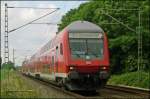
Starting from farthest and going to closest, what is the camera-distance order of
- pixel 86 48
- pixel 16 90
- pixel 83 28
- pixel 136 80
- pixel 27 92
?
pixel 136 80, pixel 83 28, pixel 86 48, pixel 16 90, pixel 27 92

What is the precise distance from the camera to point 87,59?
2553 centimetres

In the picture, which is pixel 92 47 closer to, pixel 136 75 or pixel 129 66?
pixel 136 75

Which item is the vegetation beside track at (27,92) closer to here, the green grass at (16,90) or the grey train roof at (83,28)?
the green grass at (16,90)

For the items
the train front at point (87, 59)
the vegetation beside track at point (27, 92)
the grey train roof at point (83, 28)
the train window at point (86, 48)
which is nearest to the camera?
the vegetation beside track at point (27, 92)

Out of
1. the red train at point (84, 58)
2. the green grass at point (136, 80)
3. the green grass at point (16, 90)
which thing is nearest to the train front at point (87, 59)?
the red train at point (84, 58)

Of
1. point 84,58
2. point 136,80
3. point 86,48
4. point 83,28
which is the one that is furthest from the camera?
point 136,80

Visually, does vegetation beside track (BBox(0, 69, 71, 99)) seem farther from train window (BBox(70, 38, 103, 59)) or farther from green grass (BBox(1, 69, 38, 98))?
train window (BBox(70, 38, 103, 59))

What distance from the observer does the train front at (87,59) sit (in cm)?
2519

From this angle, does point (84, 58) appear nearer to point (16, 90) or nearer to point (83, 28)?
point (83, 28)

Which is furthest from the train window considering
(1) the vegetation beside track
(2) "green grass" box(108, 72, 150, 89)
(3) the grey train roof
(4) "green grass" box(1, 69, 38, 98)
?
(2) "green grass" box(108, 72, 150, 89)

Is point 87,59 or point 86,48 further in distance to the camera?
point 86,48

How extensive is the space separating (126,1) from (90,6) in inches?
354

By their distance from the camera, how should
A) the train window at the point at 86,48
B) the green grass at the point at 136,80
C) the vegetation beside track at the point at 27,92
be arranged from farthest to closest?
the green grass at the point at 136,80, the train window at the point at 86,48, the vegetation beside track at the point at 27,92

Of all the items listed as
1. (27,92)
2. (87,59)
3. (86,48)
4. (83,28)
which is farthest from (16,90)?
(83,28)
